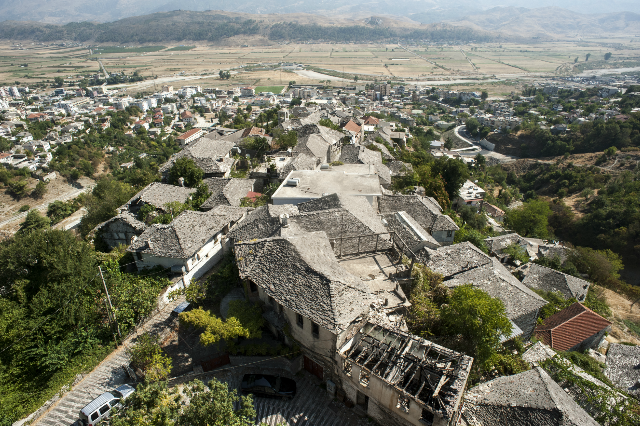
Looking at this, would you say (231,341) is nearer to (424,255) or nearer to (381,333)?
(381,333)

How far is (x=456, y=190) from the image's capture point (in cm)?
5138

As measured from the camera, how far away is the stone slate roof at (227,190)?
35.2m

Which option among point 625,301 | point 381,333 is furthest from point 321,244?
point 625,301

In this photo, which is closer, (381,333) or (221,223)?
(381,333)

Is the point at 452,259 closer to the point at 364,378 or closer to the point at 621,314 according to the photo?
the point at 364,378

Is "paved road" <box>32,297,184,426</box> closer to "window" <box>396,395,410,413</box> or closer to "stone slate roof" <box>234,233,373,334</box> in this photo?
"stone slate roof" <box>234,233,373,334</box>

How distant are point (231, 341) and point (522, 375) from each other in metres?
15.2

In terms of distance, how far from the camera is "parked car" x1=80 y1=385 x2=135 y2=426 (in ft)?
51.8

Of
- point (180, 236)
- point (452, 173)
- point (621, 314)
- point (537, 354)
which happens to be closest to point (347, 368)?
point (537, 354)

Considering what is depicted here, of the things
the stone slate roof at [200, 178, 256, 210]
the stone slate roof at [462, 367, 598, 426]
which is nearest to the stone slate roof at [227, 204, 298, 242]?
the stone slate roof at [200, 178, 256, 210]

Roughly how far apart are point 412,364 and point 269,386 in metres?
7.17

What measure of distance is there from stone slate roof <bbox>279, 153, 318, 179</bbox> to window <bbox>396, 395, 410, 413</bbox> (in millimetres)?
28219

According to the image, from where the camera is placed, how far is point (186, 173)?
40875 mm

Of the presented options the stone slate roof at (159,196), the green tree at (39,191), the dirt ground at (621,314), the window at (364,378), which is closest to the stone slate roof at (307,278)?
the window at (364,378)
